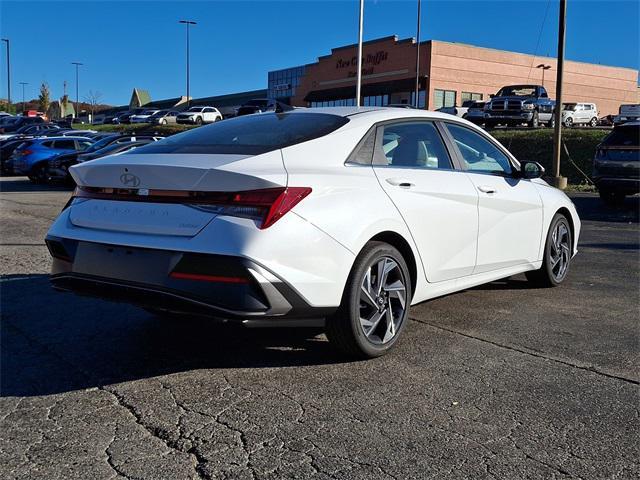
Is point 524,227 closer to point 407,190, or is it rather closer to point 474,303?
point 474,303

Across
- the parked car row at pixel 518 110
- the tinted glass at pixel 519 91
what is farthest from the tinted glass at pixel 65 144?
the tinted glass at pixel 519 91

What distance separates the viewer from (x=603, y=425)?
3250 mm

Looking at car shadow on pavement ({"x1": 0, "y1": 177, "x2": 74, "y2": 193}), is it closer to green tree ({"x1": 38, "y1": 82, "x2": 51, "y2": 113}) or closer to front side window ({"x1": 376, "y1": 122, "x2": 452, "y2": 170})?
front side window ({"x1": 376, "y1": 122, "x2": 452, "y2": 170})

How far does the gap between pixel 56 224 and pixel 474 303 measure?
3469 millimetres

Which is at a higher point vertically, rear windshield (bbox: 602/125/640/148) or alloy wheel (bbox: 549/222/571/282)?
rear windshield (bbox: 602/125/640/148)

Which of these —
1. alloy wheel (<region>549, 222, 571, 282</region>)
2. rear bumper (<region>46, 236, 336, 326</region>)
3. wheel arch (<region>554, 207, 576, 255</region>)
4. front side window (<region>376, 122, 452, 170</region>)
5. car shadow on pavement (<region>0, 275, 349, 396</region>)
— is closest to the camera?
rear bumper (<region>46, 236, 336, 326</region>)

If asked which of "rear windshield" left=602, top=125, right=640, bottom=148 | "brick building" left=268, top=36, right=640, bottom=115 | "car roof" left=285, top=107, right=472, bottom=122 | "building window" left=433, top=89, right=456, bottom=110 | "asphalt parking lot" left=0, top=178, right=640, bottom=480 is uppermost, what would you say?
"brick building" left=268, top=36, right=640, bottom=115

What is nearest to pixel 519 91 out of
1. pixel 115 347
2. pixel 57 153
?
pixel 57 153

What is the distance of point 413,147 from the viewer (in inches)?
188

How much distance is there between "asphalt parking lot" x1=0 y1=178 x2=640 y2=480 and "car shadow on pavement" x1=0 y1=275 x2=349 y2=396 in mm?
16

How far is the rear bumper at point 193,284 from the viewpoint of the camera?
3.42 m

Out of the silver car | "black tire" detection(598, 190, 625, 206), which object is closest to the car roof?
"black tire" detection(598, 190, 625, 206)

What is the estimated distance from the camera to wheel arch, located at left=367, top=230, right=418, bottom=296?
13.8 ft

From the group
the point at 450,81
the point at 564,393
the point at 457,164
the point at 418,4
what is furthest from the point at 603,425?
the point at 450,81
